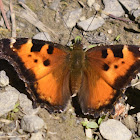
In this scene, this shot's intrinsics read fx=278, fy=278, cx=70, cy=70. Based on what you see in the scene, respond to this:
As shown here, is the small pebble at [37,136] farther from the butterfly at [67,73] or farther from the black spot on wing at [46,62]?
the black spot on wing at [46,62]

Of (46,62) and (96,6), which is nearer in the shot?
(46,62)

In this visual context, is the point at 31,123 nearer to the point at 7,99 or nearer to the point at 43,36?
the point at 7,99

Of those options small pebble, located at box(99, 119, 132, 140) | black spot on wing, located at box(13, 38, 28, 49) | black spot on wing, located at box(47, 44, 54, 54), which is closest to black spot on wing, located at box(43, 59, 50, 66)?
black spot on wing, located at box(47, 44, 54, 54)

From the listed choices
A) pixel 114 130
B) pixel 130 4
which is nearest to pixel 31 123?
pixel 114 130

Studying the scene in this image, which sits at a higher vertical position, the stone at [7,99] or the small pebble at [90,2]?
the small pebble at [90,2]

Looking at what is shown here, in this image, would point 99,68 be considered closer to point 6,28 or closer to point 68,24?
point 68,24

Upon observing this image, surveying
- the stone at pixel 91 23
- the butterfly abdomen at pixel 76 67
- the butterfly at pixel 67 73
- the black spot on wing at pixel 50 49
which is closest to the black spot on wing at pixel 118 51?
the butterfly at pixel 67 73
